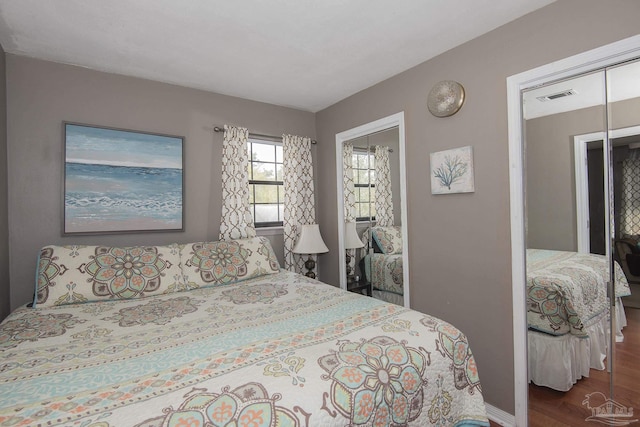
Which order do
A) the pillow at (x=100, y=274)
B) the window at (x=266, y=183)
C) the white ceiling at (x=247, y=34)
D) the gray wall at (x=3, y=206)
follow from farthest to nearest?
the window at (x=266, y=183)
the gray wall at (x=3, y=206)
the pillow at (x=100, y=274)
the white ceiling at (x=247, y=34)

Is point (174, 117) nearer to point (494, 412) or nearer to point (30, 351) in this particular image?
point (30, 351)

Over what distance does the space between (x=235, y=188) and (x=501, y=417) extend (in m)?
2.73

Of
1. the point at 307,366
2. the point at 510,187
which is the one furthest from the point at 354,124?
the point at 307,366

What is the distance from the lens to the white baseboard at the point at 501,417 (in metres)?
1.92

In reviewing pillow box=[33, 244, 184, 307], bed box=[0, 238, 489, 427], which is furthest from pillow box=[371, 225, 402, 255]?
pillow box=[33, 244, 184, 307]

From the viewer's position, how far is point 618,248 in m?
1.57

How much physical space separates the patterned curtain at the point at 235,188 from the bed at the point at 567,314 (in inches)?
92.3

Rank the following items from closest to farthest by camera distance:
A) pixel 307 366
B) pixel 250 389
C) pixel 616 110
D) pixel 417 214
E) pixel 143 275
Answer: pixel 250 389 → pixel 307 366 → pixel 616 110 → pixel 143 275 → pixel 417 214

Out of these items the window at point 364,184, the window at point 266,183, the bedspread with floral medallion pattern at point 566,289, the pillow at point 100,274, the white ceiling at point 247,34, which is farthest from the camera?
A: the window at point 266,183

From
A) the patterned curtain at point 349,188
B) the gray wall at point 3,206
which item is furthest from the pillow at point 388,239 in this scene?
the gray wall at point 3,206

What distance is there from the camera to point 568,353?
177cm

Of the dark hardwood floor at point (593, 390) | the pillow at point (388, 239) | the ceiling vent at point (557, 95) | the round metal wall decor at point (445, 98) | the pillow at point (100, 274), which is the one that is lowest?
the dark hardwood floor at point (593, 390)

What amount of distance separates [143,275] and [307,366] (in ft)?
5.20

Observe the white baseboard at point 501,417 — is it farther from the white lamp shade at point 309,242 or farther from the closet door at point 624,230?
the white lamp shade at point 309,242
